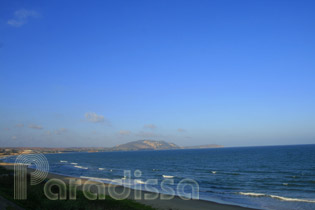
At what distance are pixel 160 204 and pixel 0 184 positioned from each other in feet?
43.4

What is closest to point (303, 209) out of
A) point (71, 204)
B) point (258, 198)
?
point (258, 198)

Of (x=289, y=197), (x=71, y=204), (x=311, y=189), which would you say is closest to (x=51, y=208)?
(x=71, y=204)

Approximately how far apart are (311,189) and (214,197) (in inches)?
456

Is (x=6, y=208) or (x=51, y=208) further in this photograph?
(x=51, y=208)

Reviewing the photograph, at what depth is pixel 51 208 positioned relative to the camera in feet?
43.8

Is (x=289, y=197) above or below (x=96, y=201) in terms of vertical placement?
below

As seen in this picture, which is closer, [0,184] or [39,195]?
[39,195]

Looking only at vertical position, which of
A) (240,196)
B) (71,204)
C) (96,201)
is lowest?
(240,196)

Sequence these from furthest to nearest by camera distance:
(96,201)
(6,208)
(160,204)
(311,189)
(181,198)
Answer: (311,189)
(181,198)
(160,204)
(96,201)
(6,208)

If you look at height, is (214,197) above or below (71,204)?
below

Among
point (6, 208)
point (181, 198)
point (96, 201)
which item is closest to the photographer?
point (6, 208)

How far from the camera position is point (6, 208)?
12258 mm

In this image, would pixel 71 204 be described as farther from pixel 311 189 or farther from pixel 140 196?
pixel 311 189

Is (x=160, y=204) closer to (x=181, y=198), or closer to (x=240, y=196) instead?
(x=181, y=198)
